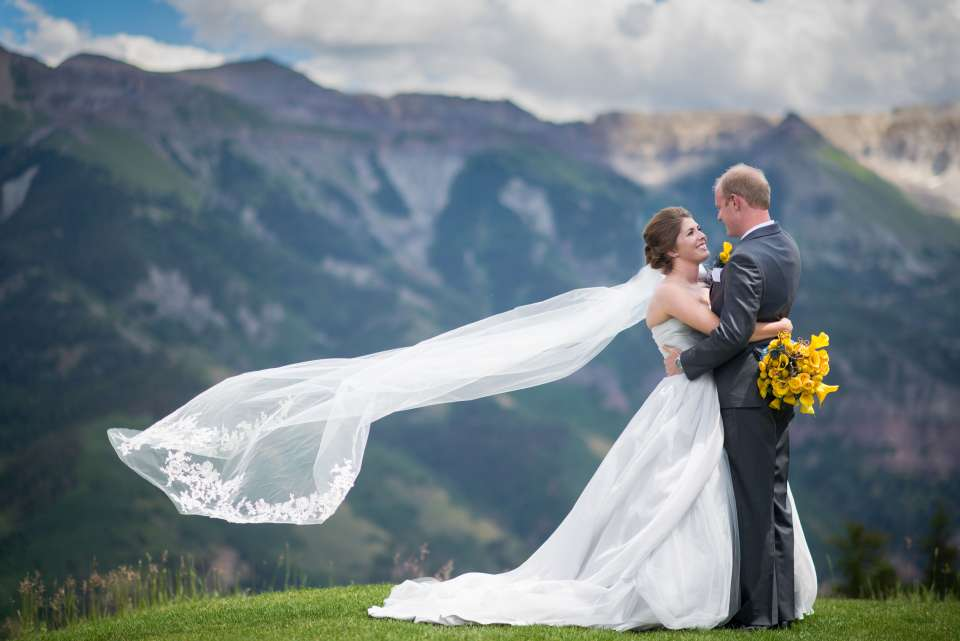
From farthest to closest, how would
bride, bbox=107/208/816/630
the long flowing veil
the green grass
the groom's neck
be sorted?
1. the long flowing veil
2. the groom's neck
3. bride, bbox=107/208/816/630
4. the green grass

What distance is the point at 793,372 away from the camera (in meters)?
5.29

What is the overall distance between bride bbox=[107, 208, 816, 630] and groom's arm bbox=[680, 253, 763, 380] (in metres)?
0.17

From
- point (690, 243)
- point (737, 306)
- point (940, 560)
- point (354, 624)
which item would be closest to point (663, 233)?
point (690, 243)

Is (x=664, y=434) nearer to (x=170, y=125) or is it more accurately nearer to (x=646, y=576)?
(x=646, y=576)

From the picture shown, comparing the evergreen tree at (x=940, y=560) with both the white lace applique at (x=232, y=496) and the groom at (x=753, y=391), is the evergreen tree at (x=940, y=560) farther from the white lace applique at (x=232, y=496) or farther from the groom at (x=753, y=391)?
the white lace applique at (x=232, y=496)

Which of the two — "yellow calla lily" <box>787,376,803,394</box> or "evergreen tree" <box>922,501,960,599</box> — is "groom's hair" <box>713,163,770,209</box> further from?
"evergreen tree" <box>922,501,960,599</box>

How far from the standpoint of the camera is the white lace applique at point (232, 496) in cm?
578

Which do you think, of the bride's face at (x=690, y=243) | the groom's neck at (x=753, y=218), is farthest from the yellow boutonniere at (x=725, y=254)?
the groom's neck at (x=753, y=218)

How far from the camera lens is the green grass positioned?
5.22 meters

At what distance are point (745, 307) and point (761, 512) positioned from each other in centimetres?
115

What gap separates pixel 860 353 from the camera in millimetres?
81812

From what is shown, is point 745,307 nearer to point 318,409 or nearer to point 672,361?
point 672,361

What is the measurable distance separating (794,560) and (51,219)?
8268cm

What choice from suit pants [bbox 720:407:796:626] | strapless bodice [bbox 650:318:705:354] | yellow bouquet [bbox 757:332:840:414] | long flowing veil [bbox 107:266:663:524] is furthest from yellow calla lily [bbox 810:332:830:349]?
long flowing veil [bbox 107:266:663:524]
